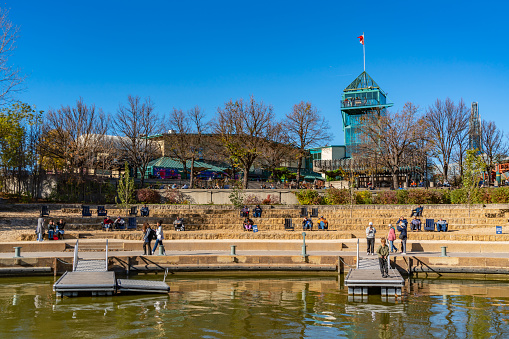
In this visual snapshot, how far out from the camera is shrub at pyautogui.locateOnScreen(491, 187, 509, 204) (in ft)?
118

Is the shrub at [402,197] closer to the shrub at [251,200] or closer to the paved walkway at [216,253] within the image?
the shrub at [251,200]

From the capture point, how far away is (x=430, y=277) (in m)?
19.3

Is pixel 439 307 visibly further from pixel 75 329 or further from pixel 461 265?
pixel 75 329

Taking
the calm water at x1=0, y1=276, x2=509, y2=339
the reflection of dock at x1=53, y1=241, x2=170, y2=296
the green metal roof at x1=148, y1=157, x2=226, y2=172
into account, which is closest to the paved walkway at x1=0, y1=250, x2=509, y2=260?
the calm water at x1=0, y1=276, x2=509, y2=339

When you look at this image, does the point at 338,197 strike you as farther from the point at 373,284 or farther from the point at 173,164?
the point at 173,164

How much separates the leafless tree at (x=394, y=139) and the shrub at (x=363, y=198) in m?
Result: 8.22

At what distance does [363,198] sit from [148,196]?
706 inches

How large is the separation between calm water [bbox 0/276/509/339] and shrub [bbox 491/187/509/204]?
1980cm

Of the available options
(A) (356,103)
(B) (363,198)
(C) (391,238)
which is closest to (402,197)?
(B) (363,198)

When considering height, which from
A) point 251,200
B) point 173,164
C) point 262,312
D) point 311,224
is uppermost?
point 173,164

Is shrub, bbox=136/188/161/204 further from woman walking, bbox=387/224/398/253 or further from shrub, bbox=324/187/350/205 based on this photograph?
woman walking, bbox=387/224/398/253

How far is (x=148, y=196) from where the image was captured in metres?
41.7

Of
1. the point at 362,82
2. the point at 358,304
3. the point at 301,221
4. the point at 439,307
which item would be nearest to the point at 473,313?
the point at 439,307

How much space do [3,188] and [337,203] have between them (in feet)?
98.7
